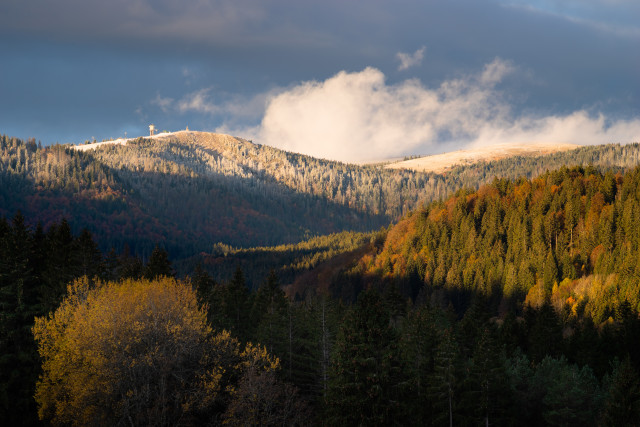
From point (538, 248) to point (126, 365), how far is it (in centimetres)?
13070

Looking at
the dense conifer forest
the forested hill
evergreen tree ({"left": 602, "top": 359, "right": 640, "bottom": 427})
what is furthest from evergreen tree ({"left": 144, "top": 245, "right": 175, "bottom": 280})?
the forested hill

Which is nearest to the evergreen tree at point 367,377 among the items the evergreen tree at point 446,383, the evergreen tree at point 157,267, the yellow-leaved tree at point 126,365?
the evergreen tree at point 446,383

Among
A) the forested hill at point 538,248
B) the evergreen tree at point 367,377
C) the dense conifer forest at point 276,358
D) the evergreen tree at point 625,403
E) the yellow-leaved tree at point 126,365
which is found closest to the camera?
the evergreen tree at point 367,377

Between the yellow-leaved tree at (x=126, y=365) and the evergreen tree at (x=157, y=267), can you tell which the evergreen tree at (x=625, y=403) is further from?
the evergreen tree at (x=157, y=267)

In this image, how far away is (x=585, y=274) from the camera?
139500 mm

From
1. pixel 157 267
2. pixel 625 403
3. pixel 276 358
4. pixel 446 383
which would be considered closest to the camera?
pixel 625 403

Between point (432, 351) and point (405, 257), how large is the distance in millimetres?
134874

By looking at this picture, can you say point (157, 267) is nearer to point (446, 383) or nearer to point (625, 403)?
point (446, 383)

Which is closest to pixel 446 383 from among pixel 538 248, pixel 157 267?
pixel 157 267

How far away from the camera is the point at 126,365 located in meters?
48.3

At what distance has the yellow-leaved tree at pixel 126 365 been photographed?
4650cm

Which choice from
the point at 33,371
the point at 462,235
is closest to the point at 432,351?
the point at 33,371

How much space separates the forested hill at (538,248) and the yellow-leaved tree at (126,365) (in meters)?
84.2

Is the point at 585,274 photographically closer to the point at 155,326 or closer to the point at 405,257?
the point at 405,257
